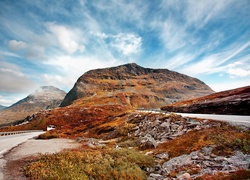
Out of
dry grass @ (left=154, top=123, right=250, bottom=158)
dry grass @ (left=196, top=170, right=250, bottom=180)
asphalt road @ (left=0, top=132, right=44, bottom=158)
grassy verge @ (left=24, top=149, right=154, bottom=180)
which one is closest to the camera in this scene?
dry grass @ (left=196, top=170, right=250, bottom=180)

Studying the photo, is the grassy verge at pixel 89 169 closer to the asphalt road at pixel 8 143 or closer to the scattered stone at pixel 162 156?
the scattered stone at pixel 162 156

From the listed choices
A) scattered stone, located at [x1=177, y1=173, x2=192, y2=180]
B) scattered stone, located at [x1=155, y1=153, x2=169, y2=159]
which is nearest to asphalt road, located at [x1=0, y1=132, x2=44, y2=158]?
scattered stone, located at [x1=155, y1=153, x2=169, y2=159]

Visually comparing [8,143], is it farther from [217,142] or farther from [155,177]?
[217,142]

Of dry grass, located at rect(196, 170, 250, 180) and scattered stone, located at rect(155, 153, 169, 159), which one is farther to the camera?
scattered stone, located at rect(155, 153, 169, 159)

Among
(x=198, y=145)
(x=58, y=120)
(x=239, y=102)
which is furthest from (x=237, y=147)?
(x=58, y=120)

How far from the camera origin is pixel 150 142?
847 inches

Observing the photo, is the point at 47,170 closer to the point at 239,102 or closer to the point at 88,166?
the point at 88,166

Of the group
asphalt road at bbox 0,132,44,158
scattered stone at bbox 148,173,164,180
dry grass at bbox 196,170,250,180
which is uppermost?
asphalt road at bbox 0,132,44,158

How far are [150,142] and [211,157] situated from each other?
8748 millimetres

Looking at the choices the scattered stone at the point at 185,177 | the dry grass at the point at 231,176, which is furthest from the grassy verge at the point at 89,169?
the dry grass at the point at 231,176

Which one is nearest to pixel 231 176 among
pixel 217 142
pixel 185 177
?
pixel 185 177

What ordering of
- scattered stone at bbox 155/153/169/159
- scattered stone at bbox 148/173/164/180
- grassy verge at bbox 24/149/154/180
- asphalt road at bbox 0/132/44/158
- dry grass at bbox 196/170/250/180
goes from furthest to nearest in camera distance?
asphalt road at bbox 0/132/44/158
scattered stone at bbox 155/153/169/159
scattered stone at bbox 148/173/164/180
grassy verge at bbox 24/149/154/180
dry grass at bbox 196/170/250/180

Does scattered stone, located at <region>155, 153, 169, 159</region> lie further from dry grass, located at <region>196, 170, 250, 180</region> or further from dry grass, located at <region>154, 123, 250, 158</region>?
dry grass, located at <region>196, 170, 250, 180</region>

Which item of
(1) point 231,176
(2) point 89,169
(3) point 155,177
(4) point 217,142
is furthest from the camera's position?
(4) point 217,142
